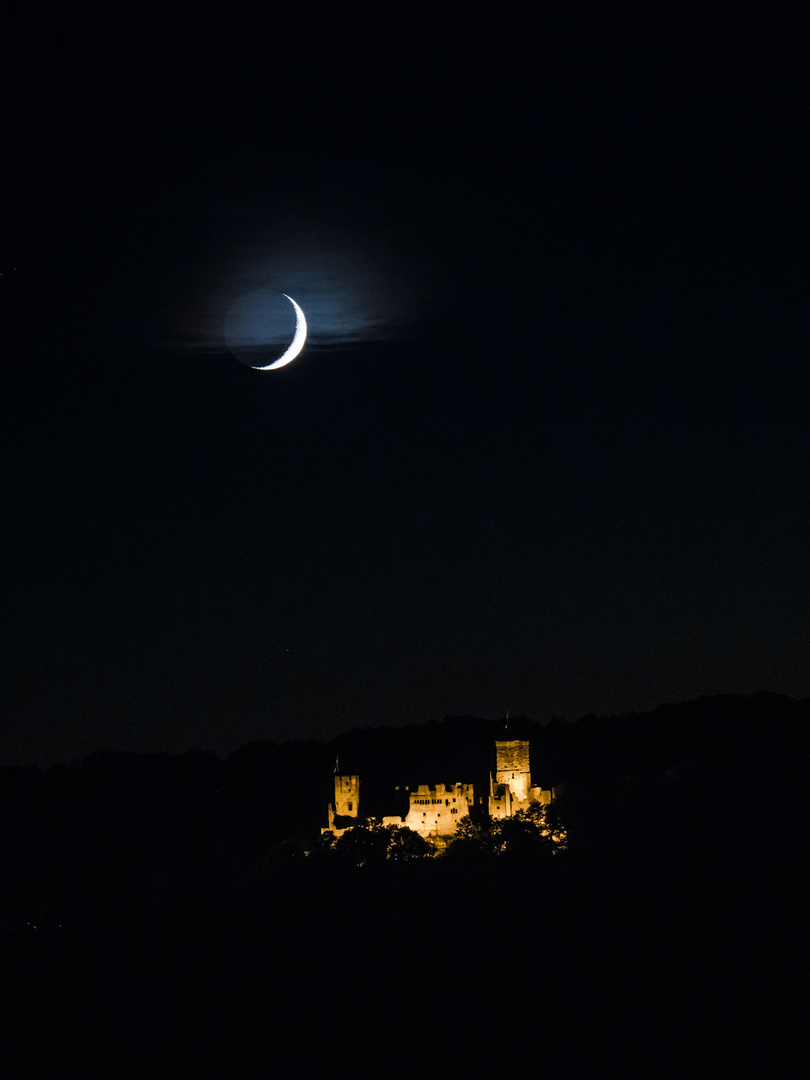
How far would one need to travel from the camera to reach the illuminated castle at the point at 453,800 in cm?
5106

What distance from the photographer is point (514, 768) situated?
175 feet

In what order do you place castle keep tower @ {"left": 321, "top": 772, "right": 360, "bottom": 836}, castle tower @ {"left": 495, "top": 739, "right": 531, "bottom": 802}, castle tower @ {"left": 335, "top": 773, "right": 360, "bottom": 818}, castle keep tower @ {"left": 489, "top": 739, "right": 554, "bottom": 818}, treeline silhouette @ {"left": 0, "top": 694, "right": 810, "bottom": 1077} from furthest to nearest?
castle tower @ {"left": 335, "top": 773, "right": 360, "bottom": 818} < castle keep tower @ {"left": 321, "top": 772, "right": 360, "bottom": 836} < castle tower @ {"left": 495, "top": 739, "right": 531, "bottom": 802} < castle keep tower @ {"left": 489, "top": 739, "right": 554, "bottom": 818} < treeline silhouette @ {"left": 0, "top": 694, "right": 810, "bottom": 1077}

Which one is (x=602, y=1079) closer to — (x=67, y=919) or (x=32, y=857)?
(x=67, y=919)

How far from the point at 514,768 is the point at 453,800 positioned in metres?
3.35

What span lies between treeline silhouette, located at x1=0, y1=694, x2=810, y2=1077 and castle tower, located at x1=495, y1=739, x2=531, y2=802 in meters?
1.64

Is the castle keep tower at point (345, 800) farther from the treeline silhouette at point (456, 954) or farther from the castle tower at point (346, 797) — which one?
the treeline silhouette at point (456, 954)

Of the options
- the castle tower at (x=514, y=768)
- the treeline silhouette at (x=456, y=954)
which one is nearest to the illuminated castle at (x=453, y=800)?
the castle tower at (x=514, y=768)

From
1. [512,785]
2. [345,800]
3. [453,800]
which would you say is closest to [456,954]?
[453,800]

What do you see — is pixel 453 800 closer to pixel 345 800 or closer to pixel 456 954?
pixel 345 800

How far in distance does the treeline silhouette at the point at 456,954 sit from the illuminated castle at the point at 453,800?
55.4 inches

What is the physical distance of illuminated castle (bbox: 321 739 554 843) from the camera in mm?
51062

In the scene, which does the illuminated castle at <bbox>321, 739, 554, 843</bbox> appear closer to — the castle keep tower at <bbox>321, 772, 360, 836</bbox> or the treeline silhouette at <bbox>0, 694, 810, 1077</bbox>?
the castle keep tower at <bbox>321, 772, 360, 836</bbox>

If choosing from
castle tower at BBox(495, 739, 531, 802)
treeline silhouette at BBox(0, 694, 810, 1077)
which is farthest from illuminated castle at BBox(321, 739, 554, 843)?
treeline silhouette at BBox(0, 694, 810, 1077)

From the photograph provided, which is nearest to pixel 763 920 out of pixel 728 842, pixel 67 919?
pixel 728 842
